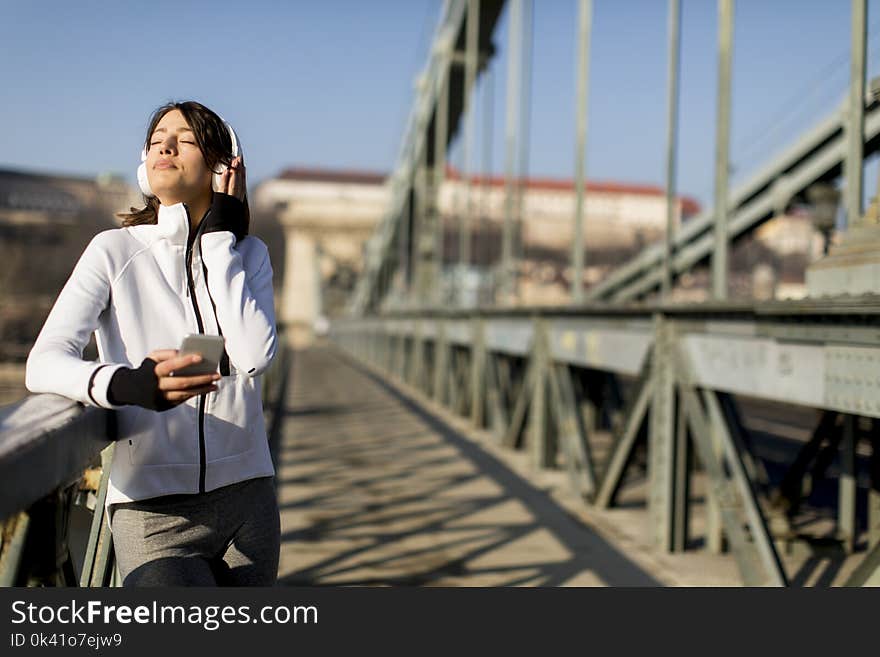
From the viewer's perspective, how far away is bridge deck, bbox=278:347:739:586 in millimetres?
6375

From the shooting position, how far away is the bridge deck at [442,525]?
6.38 meters

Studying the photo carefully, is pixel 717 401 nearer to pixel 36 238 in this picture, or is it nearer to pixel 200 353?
pixel 200 353

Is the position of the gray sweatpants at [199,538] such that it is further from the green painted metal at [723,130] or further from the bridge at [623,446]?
the green painted metal at [723,130]

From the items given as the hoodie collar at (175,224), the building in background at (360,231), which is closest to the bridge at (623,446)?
the hoodie collar at (175,224)

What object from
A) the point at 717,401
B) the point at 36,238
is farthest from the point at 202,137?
the point at 36,238

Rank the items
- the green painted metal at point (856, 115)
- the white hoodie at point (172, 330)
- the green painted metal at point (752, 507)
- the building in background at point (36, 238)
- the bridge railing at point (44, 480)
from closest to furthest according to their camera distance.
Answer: the bridge railing at point (44, 480) < the white hoodie at point (172, 330) < the green painted metal at point (752, 507) < the green painted metal at point (856, 115) < the building in background at point (36, 238)

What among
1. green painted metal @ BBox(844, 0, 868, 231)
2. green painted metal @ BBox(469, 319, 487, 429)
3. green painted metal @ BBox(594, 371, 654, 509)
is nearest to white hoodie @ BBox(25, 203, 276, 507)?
green painted metal @ BBox(844, 0, 868, 231)

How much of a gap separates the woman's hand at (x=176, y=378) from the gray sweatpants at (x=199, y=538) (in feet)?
1.02

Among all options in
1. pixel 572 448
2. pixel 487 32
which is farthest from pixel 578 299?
pixel 487 32

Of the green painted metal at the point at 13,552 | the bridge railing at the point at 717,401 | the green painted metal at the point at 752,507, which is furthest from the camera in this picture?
the green painted metal at the point at 752,507

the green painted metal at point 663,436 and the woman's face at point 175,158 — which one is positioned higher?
the woman's face at point 175,158

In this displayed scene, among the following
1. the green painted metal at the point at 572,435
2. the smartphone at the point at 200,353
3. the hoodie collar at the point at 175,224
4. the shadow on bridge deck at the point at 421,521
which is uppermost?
the hoodie collar at the point at 175,224

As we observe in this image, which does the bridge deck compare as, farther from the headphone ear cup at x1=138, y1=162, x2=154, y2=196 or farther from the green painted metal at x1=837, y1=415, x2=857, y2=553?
the headphone ear cup at x1=138, y1=162, x2=154, y2=196

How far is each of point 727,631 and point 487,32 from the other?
2105 cm
